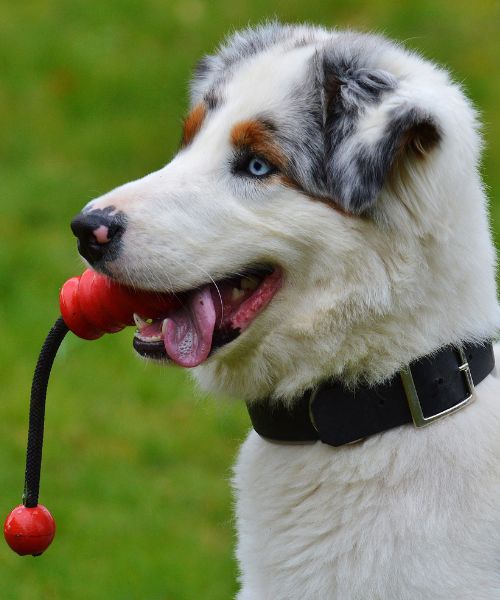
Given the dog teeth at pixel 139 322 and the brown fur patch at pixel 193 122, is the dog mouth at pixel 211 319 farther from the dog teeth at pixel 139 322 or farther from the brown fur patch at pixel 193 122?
the brown fur patch at pixel 193 122

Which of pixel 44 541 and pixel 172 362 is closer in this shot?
pixel 172 362

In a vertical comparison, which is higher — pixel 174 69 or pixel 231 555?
pixel 174 69

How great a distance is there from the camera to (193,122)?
3.76 m

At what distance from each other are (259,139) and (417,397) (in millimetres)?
898

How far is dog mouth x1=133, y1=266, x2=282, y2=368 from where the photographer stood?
3.45 metres

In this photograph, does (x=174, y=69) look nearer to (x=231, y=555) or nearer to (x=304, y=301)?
(x=231, y=555)

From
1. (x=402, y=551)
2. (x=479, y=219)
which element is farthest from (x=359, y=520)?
(x=479, y=219)

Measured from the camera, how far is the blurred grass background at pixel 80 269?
5.91 meters

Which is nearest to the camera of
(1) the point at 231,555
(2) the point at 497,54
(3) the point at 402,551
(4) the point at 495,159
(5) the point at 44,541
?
(3) the point at 402,551

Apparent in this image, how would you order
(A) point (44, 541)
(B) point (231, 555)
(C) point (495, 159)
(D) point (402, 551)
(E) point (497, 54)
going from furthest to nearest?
(E) point (497, 54), (C) point (495, 159), (B) point (231, 555), (A) point (44, 541), (D) point (402, 551)

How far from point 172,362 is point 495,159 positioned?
22.5ft

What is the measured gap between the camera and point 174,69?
34.6ft

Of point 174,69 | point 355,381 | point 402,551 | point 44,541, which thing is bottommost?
point 174,69

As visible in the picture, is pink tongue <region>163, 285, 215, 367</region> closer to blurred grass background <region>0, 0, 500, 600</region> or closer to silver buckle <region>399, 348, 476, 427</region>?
blurred grass background <region>0, 0, 500, 600</region>
